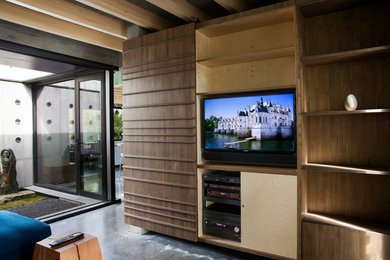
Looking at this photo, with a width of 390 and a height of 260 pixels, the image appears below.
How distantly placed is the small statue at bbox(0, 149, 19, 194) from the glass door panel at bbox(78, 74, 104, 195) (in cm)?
103

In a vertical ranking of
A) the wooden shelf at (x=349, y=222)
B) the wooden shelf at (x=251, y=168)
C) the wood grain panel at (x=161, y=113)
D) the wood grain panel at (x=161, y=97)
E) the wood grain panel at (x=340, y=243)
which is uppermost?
the wood grain panel at (x=161, y=97)

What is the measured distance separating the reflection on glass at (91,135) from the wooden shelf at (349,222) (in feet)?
10.8

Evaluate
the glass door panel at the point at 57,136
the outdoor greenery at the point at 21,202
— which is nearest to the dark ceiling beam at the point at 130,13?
the glass door panel at the point at 57,136

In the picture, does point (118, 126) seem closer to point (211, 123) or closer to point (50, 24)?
point (50, 24)

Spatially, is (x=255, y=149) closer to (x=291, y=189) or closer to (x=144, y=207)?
(x=291, y=189)

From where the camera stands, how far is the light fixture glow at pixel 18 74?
414 cm

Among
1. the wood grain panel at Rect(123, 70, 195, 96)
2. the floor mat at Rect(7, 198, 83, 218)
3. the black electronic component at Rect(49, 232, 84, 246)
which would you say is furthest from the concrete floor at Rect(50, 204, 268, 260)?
the wood grain panel at Rect(123, 70, 195, 96)

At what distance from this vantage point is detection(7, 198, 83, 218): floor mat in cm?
385

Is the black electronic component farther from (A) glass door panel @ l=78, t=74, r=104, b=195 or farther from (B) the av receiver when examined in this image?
(A) glass door panel @ l=78, t=74, r=104, b=195

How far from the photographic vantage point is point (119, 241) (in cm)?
296

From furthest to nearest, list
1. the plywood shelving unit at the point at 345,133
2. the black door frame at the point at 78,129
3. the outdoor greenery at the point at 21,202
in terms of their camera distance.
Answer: the black door frame at the point at 78,129
the outdoor greenery at the point at 21,202
the plywood shelving unit at the point at 345,133

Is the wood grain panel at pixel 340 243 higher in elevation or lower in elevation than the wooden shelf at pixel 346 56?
lower

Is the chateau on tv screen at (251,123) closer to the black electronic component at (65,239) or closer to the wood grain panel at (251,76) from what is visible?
the wood grain panel at (251,76)

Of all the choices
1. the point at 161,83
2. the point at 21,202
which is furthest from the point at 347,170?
the point at 21,202
